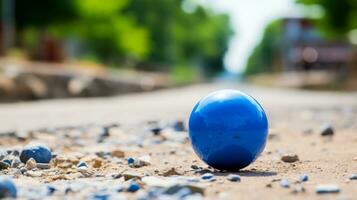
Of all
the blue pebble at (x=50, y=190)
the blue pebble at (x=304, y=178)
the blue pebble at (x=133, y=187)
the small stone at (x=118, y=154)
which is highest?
the blue pebble at (x=133, y=187)

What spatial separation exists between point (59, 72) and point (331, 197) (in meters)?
19.7

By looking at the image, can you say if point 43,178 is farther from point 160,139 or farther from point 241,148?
point 160,139

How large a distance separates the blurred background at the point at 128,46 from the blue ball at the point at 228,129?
1446 cm

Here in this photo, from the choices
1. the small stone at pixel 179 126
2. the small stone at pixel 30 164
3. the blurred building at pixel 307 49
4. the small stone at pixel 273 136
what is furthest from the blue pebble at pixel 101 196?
the blurred building at pixel 307 49

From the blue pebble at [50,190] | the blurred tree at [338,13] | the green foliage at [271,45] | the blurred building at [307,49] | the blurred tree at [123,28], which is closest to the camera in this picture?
the blue pebble at [50,190]

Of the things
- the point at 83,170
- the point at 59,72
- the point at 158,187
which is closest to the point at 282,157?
the point at 83,170

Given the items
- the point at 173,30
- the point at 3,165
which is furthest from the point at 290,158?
the point at 173,30

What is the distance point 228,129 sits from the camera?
566cm

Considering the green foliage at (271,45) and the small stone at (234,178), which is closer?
the small stone at (234,178)

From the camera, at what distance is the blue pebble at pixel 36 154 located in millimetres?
6496

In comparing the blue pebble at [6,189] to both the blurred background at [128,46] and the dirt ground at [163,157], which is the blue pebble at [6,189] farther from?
the blurred background at [128,46]

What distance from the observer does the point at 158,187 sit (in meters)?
4.61

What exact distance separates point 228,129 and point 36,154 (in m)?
1.87

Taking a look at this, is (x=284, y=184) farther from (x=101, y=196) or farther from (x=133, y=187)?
(x=101, y=196)
